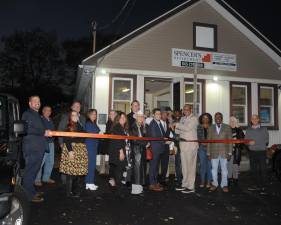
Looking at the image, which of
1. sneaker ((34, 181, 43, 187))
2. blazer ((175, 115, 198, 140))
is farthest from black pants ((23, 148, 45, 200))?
blazer ((175, 115, 198, 140))

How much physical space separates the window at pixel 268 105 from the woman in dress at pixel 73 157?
10.5 metres

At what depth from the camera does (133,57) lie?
45.3 feet

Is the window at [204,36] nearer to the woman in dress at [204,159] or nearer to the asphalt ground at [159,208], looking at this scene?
the woman in dress at [204,159]

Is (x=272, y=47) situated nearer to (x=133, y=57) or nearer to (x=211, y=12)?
(x=211, y=12)

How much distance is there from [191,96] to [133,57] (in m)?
3.37

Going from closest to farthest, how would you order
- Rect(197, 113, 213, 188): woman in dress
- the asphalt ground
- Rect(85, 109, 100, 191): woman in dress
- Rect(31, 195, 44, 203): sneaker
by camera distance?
the asphalt ground < Rect(31, 195, 44, 203): sneaker < Rect(85, 109, 100, 191): woman in dress < Rect(197, 113, 213, 188): woman in dress

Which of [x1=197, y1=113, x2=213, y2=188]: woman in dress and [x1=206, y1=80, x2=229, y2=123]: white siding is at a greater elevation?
[x1=206, y1=80, x2=229, y2=123]: white siding

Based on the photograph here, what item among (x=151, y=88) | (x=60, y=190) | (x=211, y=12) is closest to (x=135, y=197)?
(x=60, y=190)

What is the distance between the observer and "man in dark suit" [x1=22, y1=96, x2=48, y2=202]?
6.83 m

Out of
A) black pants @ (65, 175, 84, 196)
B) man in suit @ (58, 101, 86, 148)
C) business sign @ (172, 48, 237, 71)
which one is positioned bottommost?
black pants @ (65, 175, 84, 196)

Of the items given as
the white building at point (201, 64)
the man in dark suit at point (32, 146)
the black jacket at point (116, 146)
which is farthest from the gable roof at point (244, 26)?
the man in dark suit at point (32, 146)

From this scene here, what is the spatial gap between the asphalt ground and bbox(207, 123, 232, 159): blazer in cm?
96

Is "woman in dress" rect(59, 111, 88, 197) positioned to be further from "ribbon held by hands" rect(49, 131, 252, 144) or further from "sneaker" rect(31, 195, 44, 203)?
"sneaker" rect(31, 195, 44, 203)

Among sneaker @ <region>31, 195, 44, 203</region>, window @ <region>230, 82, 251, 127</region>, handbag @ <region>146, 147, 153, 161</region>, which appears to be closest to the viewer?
sneaker @ <region>31, 195, 44, 203</region>
